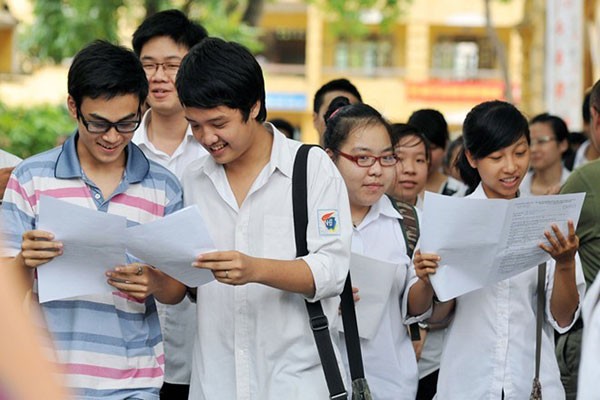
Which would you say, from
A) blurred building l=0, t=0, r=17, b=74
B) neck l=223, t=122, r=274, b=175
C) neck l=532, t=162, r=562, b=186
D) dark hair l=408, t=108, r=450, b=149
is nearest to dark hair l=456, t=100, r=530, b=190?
neck l=223, t=122, r=274, b=175

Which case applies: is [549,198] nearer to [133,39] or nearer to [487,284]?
[487,284]

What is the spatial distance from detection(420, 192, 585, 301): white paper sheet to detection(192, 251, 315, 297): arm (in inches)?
23.9

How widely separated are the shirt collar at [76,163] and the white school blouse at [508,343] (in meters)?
1.30

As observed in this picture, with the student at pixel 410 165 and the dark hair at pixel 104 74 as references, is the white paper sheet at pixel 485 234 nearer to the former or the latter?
the dark hair at pixel 104 74

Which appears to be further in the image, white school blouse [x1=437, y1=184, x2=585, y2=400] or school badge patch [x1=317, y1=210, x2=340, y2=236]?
white school blouse [x1=437, y1=184, x2=585, y2=400]

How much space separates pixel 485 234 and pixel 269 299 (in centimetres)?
79

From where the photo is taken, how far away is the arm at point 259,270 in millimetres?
3193

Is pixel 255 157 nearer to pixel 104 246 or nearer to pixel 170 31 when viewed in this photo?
pixel 104 246

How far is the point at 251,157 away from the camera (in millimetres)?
3627

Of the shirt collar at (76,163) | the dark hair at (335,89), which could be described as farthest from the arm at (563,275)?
the dark hair at (335,89)

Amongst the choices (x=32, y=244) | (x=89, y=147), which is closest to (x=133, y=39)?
(x=89, y=147)

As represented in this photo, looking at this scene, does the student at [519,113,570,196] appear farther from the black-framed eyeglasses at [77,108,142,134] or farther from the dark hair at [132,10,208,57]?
the black-framed eyeglasses at [77,108,142,134]

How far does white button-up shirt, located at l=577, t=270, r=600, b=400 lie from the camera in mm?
2207

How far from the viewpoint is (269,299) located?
3.54 metres
